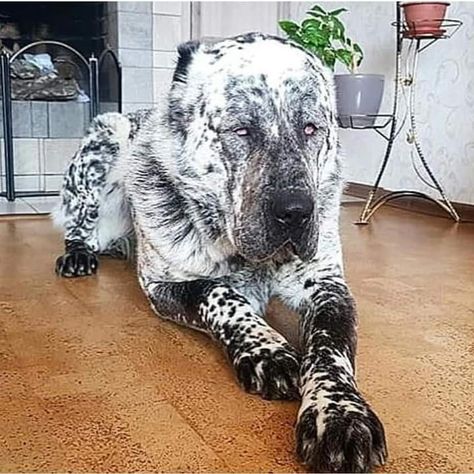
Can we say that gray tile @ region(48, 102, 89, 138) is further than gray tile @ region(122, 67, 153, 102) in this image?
No

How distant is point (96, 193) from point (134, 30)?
2.31 meters

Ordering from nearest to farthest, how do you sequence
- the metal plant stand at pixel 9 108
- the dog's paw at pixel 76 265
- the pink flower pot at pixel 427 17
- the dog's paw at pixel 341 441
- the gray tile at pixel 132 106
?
1. the dog's paw at pixel 341 441
2. the dog's paw at pixel 76 265
3. the pink flower pot at pixel 427 17
4. the metal plant stand at pixel 9 108
5. the gray tile at pixel 132 106

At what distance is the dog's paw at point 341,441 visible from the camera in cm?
92

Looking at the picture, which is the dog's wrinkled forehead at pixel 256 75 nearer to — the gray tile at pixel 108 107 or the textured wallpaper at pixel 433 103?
the textured wallpaper at pixel 433 103

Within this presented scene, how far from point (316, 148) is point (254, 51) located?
0.75 ft

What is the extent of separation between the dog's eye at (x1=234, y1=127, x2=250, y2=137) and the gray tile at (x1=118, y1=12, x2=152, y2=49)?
Answer: 3.18 meters

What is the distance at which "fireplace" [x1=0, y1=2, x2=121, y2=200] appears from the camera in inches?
160

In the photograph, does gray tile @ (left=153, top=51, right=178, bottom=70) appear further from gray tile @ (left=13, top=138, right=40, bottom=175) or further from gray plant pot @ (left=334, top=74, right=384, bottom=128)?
gray plant pot @ (left=334, top=74, right=384, bottom=128)

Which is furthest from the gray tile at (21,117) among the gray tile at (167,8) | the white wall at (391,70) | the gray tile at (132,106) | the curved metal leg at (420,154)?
the curved metal leg at (420,154)

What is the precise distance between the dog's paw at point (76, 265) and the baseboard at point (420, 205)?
1.38 meters

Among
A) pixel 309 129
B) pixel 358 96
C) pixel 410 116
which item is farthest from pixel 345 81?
pixel 309 129

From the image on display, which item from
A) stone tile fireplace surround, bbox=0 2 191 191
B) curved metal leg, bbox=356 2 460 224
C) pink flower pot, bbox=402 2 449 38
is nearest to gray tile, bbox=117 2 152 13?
stone tile fireplace surround, bbox=0 2 191 191

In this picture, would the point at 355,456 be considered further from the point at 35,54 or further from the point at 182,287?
the point at 35,54

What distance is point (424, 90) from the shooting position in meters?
3.69
